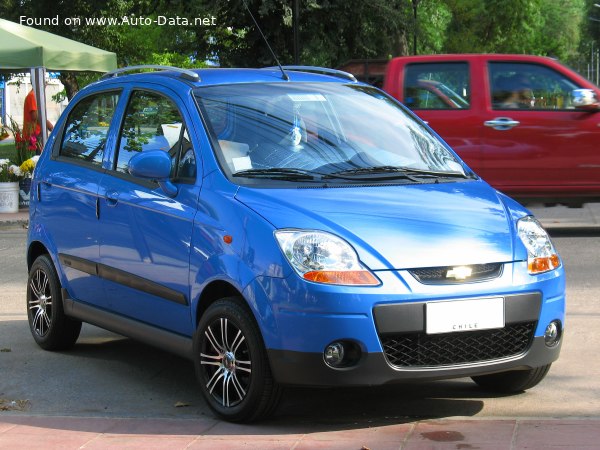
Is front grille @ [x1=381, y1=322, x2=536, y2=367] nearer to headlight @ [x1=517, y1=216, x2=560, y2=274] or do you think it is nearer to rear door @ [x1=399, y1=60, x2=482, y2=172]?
headlight @ [x1=517, y1=216, x2=560, y2=274]

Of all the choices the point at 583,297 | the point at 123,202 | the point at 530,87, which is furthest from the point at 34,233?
the point at 530,87

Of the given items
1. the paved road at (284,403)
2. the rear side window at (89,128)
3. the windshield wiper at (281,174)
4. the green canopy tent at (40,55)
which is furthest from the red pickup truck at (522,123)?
the green canopy tent at (40,55)

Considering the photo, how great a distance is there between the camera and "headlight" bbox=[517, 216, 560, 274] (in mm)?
5441

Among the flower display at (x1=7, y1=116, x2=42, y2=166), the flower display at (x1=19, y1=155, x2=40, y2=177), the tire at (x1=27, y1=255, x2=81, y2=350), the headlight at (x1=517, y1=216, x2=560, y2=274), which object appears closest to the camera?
the headlight at (x1=517, y1=216, x2=560, y2=274)

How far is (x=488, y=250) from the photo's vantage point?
17.4 feet

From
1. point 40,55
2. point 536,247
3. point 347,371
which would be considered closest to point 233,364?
point 347,371

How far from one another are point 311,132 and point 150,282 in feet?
3.69

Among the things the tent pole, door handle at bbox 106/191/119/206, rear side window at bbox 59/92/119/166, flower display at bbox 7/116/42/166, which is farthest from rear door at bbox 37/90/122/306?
the tent pole

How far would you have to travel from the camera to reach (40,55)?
1831 cm

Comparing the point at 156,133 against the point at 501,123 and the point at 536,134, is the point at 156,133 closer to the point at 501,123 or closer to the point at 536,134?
the point at 501,123

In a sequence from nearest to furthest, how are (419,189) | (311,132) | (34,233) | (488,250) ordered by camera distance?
(488,250)
(419,189)
(311,132)
(34,233)

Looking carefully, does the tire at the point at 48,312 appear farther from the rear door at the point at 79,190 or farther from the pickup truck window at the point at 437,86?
the pickup truck window at the point at 437,86

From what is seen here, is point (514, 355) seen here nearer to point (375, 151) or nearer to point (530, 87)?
point (375, 151)

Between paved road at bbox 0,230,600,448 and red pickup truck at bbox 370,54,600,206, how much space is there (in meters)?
4.63
